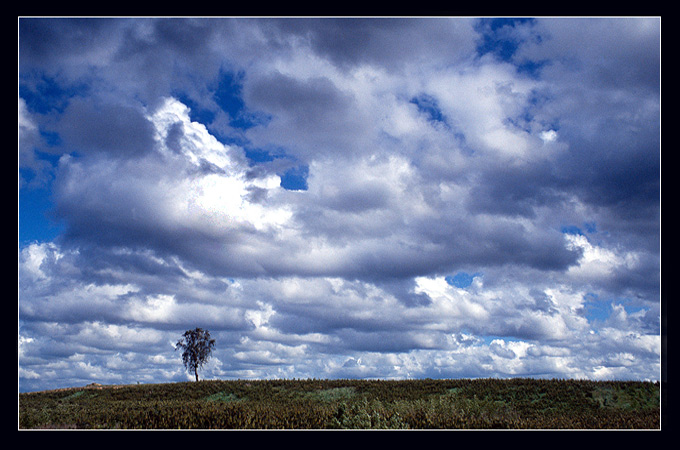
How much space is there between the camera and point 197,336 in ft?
214

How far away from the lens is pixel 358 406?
92.7 feet

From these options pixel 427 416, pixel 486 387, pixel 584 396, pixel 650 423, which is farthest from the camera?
pixel 486 387

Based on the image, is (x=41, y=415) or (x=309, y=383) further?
(x=309, y=383)

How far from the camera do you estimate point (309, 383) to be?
41.6 meters

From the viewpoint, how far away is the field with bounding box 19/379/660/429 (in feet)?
74.8

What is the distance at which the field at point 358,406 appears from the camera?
2281 cm
